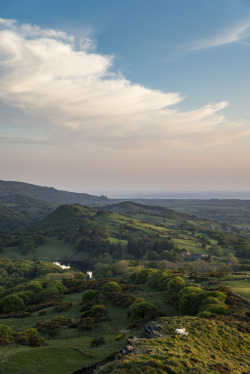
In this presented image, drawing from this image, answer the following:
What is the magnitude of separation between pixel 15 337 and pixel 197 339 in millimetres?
29660

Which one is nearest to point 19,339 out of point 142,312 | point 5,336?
point 5,336

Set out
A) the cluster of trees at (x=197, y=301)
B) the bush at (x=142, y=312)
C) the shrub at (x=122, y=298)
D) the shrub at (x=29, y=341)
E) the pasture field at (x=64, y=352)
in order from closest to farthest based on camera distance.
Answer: the pasture field at (x=64, y=352)
the shrub at (x=29, y=341)
the cluster of trees at (x=197, y=301)
the bush at (x=142, y=312)
the shrub at (x=122, y=298)

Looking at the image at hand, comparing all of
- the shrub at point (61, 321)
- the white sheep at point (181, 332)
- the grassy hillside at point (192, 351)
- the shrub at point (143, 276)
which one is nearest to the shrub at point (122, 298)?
the shrub at point (61, 321)

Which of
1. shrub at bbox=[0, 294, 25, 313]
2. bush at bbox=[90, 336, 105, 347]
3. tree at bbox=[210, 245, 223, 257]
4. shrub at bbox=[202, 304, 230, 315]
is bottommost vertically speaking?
tree at bbox=[210, 245, 223, 257]

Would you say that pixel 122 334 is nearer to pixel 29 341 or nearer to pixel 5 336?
pixel 29 341

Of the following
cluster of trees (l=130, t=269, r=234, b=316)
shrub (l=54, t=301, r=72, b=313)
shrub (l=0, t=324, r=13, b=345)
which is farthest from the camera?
shrub (l=54, t=301, r=72, b=313)

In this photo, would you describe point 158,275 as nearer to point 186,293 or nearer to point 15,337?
point 186,293

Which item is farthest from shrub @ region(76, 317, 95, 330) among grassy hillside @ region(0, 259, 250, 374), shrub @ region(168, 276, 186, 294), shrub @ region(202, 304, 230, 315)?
shrub @ region(202, 304, 230, 315)

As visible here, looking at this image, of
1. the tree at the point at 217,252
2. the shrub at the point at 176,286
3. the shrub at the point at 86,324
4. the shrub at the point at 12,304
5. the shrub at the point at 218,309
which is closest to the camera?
the shrub at the point at 218,309

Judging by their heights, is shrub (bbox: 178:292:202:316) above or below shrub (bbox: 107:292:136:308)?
above

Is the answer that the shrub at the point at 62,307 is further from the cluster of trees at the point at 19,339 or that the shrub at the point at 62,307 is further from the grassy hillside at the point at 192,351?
the grassy hillside at the point at 192,351

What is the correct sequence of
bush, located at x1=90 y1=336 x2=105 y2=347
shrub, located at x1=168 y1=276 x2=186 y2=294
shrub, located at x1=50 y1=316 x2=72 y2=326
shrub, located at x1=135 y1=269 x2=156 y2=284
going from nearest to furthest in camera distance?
bush, located at x1=90 y1=336 x2=105 y2=347
shrub, located at x1=50 y1=316 x2=72 y2=326
shrub, located at x1=168 y1=276 x2=186 y2=294
shrub, located at x1=135 y1=269 x2=156 y2=284

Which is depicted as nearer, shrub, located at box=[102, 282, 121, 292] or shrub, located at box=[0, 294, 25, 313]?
shrub, located at box=[0, 294, 25, 313]

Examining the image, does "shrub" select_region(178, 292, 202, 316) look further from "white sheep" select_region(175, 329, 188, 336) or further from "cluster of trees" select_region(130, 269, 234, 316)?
"white sheep" select_region(175, 329, 188, 336)
